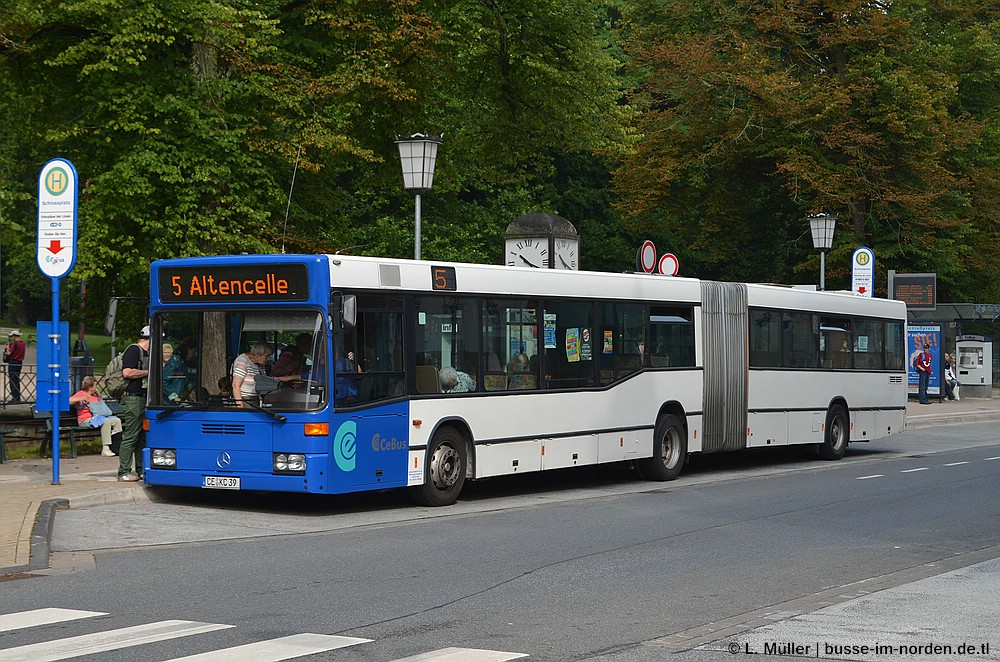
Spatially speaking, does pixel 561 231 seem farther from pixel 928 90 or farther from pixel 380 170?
pixel 928 90

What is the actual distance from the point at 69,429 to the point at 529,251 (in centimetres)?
1130

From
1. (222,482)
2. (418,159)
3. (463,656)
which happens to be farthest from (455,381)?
→ (463,656)

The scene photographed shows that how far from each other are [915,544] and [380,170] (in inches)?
633

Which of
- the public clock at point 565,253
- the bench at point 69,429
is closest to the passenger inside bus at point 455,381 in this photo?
the bench at point 69,429

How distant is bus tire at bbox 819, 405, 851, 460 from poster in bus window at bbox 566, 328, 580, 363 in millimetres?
7793

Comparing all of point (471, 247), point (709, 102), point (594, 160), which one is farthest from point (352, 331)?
point (594, 160)

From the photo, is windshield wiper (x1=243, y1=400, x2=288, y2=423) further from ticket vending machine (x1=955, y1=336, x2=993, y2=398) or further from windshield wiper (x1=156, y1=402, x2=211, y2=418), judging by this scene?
ticket vending machine (x1=955, y1=336, x2=993, y2=398)

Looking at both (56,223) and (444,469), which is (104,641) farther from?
(56,223)

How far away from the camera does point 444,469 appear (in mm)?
16125

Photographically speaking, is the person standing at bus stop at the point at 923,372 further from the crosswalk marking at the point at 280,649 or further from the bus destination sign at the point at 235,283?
the crosswalk marking at the point at 280,649

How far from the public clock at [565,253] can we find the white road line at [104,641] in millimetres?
21036

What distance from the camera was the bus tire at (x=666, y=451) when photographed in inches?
786

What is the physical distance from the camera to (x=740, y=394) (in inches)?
861

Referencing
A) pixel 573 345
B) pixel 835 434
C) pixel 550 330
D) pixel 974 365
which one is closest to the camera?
pixel 550 330
